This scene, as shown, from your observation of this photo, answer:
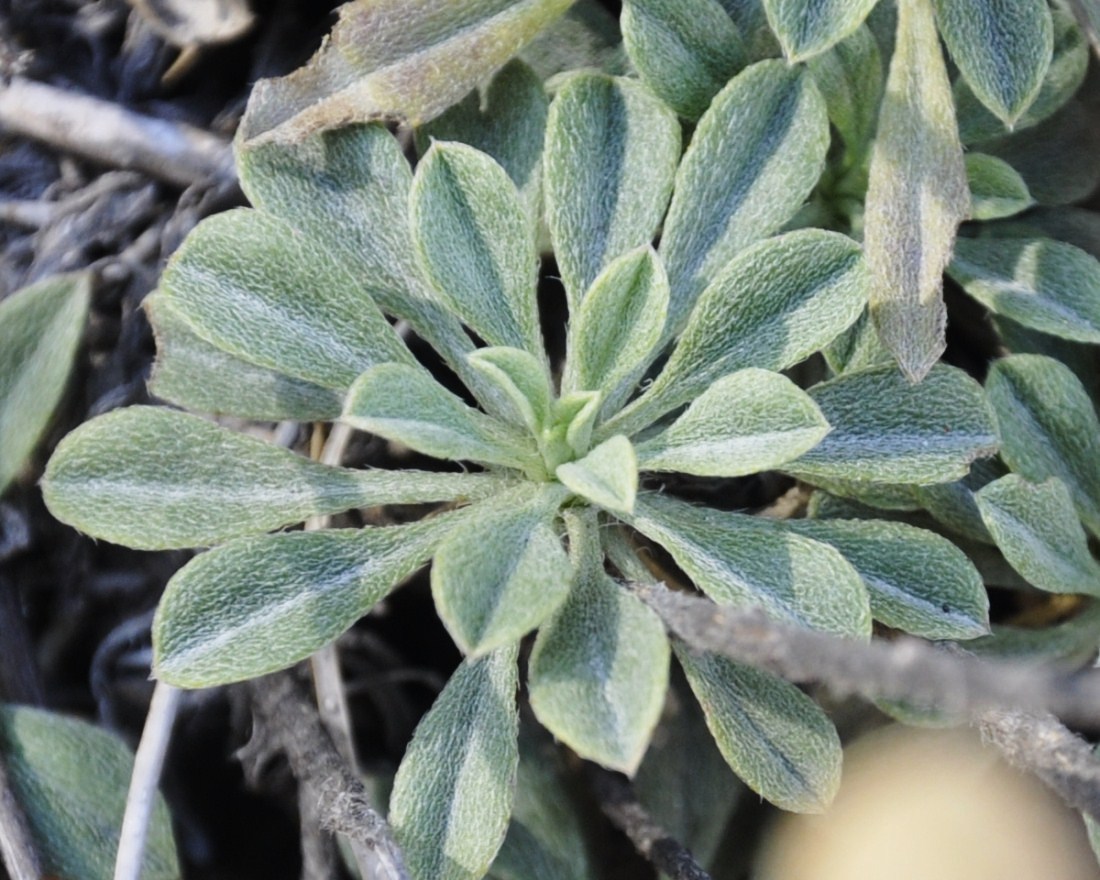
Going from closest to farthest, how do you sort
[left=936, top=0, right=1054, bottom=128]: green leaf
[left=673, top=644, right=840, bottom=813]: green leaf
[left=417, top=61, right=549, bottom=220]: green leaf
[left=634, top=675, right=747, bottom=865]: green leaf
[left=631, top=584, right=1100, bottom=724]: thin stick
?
[left=631, top=584, right=1100, bottom=724]: thin stick
[left=673, top=644, right=840, bottom=813]: green leaf
[left=936, top=0, right=1054, bottom=128]: green leaf
[left=417, top=61, right=549, bottom=220]: green leaf
[left=634, top=675, right=747, bottom=865]: green leaf

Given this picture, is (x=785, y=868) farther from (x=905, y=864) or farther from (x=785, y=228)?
(x=785, y=228)

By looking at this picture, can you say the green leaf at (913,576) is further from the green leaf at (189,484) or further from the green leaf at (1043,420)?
the green leaf at (189,484)

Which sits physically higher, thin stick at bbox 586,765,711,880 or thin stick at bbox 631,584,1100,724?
thin stick at bbox 631,584,1100,724

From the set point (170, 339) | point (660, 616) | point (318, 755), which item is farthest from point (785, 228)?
point (318, 755)

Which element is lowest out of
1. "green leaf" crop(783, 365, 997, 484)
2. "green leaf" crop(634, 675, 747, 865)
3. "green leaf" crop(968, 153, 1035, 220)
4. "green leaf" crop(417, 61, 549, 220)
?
"green leaf" crop(634, 675, 747, 865)

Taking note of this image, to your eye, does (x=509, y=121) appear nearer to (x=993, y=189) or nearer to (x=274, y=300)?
(x=274, y=300)

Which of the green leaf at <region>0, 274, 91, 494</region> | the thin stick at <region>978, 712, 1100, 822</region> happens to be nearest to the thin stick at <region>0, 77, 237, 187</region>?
the green leaf at <region>0, 274, 91, 494</region>

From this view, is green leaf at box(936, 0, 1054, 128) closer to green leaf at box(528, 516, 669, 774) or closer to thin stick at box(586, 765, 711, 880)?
green leaf at box(528, 516, 669, 774)
